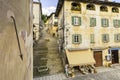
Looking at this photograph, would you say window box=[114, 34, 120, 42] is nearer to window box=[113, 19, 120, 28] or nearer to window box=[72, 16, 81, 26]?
window box=[113, 19, 120, 28]

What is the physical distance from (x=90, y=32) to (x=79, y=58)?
496 cm

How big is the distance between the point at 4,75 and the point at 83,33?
17203mm

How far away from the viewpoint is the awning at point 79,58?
15547 millimetres

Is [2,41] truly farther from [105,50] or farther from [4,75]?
[105,50]

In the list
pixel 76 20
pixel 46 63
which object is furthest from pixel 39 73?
pixel 76 20

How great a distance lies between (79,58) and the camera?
16.2 m

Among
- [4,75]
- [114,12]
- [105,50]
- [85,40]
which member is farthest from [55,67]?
[4,75]

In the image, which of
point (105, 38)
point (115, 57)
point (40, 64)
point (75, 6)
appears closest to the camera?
point (40, 64)

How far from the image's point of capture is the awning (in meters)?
15.5

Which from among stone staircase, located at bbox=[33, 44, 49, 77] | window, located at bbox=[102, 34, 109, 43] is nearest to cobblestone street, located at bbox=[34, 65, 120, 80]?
stone staircase, located at bbox=[33, 44, 49, 77]

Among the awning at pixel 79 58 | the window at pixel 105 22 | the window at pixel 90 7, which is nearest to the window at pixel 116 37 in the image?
the window at pixel 105 22

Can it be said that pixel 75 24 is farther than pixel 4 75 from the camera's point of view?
Yes

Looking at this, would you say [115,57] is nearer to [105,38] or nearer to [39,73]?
[105,38]

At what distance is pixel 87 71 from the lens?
16359 mm
